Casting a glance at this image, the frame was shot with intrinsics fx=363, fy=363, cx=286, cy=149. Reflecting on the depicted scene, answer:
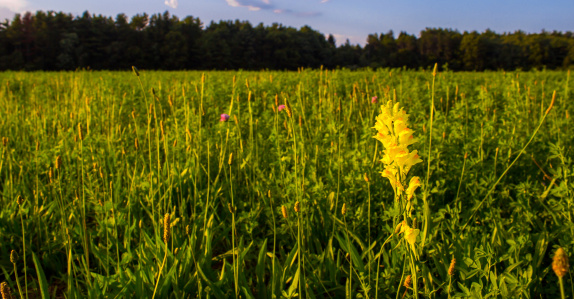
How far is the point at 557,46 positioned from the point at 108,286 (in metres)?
68.2

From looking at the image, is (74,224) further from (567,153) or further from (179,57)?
(179,57)

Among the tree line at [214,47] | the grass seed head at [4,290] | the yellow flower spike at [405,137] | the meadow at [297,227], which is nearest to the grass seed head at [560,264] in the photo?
the meadow at [297,227]

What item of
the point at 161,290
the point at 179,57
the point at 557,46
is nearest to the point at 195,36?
the point at 179,57

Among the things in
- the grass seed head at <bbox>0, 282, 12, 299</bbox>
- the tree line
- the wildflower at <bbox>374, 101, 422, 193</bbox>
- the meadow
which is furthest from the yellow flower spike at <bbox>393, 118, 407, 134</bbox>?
the tree line

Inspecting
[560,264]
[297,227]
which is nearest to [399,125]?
[560,264]

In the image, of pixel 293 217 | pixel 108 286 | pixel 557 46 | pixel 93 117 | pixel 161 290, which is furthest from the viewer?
pixel 557 46

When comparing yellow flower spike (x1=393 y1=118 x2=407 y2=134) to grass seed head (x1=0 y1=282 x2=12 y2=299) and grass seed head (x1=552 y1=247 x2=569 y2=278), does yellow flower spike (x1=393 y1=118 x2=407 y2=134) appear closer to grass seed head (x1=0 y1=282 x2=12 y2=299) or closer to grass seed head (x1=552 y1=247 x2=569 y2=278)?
grass seed head (x1=552 y1=247 x2=569 y2=278)

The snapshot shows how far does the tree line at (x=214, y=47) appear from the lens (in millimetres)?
43969

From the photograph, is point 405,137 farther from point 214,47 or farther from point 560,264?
point 214,47

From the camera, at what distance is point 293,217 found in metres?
1.86

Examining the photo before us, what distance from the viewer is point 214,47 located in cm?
4941

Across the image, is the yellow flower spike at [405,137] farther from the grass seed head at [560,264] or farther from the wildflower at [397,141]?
the grass seed head at [560,264]

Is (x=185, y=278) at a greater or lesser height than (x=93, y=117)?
lesser

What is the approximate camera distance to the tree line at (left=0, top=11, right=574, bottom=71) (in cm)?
4397
